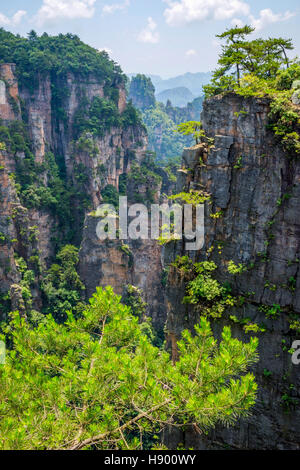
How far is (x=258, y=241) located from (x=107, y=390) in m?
6.25

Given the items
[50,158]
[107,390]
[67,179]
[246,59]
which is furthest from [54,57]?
[107,390]

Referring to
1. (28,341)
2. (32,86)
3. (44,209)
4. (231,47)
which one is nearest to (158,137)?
(32,86)

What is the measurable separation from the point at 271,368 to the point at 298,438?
186 centimetres

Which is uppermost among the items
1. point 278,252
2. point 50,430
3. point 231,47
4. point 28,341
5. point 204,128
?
point 231,47

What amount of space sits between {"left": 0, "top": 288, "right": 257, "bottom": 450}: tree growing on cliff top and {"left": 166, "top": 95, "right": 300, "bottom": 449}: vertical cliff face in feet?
13.0

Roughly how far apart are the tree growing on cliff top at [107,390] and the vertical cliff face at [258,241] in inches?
156

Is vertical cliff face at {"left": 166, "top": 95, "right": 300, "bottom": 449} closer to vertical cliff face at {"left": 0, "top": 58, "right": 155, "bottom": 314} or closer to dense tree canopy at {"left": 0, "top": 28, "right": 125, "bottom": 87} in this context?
vertical cliff face at {"left": 0, "top": 58, "right": 155, "bottom": 314}

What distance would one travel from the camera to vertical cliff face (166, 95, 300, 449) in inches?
393

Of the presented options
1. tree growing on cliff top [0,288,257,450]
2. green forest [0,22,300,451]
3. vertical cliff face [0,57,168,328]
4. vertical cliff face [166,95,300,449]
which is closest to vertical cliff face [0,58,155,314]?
vertical cliff face [0,57,168,328]

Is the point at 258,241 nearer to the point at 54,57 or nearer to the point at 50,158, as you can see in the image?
the point at 50,158

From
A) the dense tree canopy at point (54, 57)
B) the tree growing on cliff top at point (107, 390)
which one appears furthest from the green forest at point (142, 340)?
the dense tree canopy at point (54, 57)

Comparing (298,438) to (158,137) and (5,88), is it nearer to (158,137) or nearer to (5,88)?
(5,88)

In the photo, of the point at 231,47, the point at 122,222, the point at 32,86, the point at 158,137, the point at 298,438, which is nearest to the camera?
the point at 298,438

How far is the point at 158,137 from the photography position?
78938 millimetres
